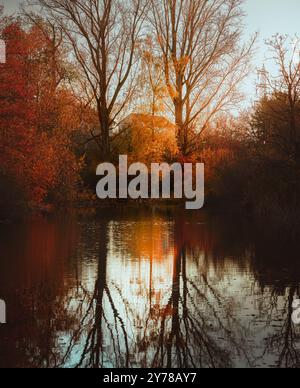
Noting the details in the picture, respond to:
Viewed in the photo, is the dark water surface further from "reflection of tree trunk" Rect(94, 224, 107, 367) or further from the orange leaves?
the orange leaves

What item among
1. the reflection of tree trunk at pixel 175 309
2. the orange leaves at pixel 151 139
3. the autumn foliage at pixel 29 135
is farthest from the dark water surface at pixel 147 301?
the orange leaves at pixel 151 139

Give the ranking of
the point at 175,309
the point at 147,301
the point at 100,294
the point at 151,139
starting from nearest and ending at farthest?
the point at 175,309
the point at 147,301
the point at 100,294
the point at 151,139

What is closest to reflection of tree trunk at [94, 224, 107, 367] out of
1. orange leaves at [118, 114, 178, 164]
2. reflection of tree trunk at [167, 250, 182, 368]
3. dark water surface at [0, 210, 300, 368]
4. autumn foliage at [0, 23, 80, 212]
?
dark water surface at [0, 210, 300, 368]

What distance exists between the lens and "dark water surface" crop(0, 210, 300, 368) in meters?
8.12

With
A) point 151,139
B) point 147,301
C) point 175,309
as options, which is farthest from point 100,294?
point 151,139

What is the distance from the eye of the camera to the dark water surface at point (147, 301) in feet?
26.7

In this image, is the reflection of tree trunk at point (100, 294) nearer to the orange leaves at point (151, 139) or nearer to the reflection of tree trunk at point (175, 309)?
the reflection of tree trunk at point (175, 309)

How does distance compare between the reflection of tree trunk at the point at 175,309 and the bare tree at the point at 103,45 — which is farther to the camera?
the bare tree at the point at 103,45

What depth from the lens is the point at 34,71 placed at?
31.8 m

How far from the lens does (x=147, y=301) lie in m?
11.4

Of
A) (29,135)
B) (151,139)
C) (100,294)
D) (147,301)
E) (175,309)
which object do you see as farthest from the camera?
(151,139)

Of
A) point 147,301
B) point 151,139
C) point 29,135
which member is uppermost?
point 151,139

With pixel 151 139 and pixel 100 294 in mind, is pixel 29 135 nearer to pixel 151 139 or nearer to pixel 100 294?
pixel 151 139

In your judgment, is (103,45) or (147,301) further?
(103,45)
